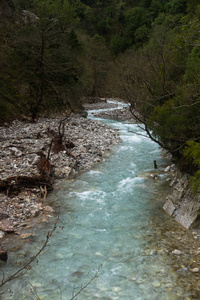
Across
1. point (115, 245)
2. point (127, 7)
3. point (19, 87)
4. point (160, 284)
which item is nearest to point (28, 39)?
point (19, 87)

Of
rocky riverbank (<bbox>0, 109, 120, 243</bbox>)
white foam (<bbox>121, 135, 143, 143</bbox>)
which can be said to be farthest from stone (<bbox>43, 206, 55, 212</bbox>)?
white foam (<bbox>121, 135, 143, 143</bbox>)

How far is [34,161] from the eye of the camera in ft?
32.4

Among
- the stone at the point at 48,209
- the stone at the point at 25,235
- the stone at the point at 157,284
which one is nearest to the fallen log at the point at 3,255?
the stone at the point at 25,235

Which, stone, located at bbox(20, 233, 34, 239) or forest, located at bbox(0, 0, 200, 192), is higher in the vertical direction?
forest, located at bbox(0, 0, 200, 192)

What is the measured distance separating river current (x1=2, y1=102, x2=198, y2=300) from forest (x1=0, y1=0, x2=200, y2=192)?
176 cm

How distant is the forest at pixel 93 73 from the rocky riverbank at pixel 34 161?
103 inches

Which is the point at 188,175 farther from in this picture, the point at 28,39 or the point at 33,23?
the point at 33,23

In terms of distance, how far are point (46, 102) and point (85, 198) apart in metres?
14.5

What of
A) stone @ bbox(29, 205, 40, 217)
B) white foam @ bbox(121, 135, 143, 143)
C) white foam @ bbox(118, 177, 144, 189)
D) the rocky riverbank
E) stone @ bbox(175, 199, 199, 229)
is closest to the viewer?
stone @ bbox(175, 199, 199, 229)

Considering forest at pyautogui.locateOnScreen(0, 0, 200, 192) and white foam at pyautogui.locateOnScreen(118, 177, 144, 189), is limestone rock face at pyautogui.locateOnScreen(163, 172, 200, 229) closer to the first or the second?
forest at pyautogui.locateOnScreen(0, 0, 200, 192)

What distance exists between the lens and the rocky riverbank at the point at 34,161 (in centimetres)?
722

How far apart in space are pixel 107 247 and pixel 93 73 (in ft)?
113

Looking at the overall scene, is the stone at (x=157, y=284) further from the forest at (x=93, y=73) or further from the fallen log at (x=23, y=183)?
the fallen log at (x=23, y=183)

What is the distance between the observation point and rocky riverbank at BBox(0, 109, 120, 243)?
722cm
